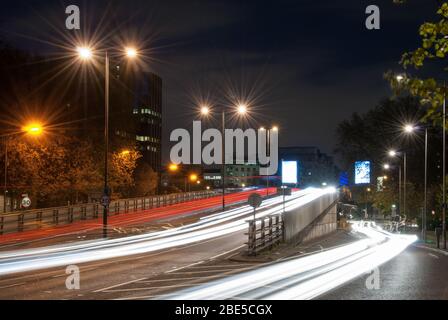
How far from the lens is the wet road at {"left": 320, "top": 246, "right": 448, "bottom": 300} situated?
1302cm

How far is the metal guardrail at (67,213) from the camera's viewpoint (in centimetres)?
3453

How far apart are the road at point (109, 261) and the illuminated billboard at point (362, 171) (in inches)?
2398

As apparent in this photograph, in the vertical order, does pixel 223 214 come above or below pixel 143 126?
below

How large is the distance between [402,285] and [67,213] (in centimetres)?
3059

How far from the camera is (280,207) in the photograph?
177ft

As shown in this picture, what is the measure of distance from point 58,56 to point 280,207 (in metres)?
23.7

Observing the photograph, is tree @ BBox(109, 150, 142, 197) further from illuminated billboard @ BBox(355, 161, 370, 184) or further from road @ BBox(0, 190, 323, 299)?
illuminated billboard @ BBox(355, 161, 370, 184)

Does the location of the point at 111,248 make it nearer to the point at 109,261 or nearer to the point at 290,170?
the point at 109,261

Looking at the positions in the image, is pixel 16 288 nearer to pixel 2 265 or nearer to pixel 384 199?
pixel 2 265

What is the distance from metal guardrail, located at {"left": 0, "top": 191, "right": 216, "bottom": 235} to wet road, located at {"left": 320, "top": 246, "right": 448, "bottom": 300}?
22079 mm

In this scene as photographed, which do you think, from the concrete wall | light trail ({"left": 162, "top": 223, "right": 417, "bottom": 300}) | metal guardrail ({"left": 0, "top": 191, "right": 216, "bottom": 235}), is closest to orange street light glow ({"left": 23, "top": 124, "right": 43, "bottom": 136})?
metal guardrail ({"left": 0, "top": 191, "right": 216, "bottom": 235})

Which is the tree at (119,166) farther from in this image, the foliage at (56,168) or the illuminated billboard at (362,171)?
the illuminated billboard at (362,171)

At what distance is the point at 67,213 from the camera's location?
41656 mm
